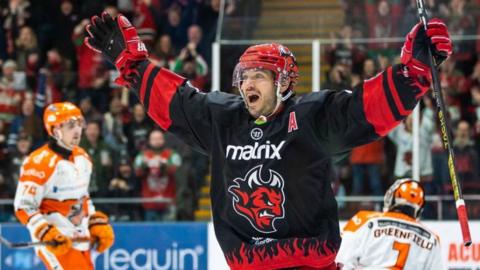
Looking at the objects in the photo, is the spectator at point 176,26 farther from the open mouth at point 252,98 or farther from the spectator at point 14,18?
the open mouth at point 252,98

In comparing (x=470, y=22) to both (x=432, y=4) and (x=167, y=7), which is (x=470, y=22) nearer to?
(x=432, y=4)

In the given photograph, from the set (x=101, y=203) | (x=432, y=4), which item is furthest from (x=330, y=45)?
(x=101, y=203)

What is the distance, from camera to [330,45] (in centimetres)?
1035

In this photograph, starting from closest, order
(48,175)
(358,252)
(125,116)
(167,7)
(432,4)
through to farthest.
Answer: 1. (358,252)
2. (48,175)
3. (432,4)
4. (125,116)
5. (167,7)

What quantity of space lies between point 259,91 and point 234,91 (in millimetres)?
6111

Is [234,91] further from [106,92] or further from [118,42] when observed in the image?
[118,42]

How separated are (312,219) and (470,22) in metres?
6.49

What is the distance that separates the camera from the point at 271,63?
4.33 m

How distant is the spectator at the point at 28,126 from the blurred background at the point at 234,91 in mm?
12

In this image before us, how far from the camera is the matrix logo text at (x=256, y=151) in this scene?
4.24 m

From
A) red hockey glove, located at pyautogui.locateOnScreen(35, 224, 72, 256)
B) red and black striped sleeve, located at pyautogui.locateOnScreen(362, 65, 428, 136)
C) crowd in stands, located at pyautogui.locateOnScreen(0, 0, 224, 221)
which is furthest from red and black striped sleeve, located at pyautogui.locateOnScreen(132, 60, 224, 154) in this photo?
crowd in stands, located at pyautogui.locateOnScreen(0, 0, 224, 221)

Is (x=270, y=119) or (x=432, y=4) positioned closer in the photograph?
(x=270, y=119)

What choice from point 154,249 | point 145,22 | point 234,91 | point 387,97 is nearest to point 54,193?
point 154,249

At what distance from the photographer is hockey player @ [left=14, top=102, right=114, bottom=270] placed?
24.9ft
